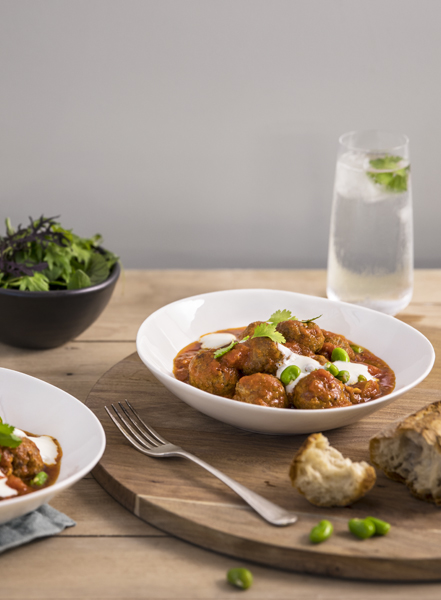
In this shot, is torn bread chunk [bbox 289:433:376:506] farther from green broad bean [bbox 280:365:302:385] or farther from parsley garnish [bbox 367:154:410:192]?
parsley garnish [bbox 367:154:410:192]

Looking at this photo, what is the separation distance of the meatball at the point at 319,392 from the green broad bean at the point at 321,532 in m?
0.46

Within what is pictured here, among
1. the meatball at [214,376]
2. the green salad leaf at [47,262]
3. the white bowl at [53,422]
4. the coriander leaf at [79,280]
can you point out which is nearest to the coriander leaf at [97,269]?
the green salad leaf at [47,262]

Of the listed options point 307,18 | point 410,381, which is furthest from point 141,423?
point 307,18

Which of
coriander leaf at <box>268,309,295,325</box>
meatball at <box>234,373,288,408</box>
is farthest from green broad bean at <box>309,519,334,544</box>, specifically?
coriander leaf at <box>268,309,295,325</box>

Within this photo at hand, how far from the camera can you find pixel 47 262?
323 cm

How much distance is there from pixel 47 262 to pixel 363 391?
5.83ft

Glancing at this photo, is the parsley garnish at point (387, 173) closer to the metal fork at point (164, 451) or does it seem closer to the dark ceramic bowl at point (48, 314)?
the dark ceramic bowl at point (48, 314)

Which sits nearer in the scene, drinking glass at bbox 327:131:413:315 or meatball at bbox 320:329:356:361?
meatball at bbox 320:329:356:361

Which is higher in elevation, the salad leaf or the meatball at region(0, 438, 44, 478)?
the salad leaf

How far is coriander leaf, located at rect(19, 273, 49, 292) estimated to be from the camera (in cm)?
304

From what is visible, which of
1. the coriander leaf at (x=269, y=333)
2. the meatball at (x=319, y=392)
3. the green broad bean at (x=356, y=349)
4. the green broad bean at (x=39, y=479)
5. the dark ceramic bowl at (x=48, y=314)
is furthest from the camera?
the dark ceramic bowl at (x=48, y=314)

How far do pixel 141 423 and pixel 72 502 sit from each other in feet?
1.46

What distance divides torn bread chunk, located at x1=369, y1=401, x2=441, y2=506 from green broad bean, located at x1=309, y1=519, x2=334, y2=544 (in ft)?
1.20

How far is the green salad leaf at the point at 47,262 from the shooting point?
3.11 meters
